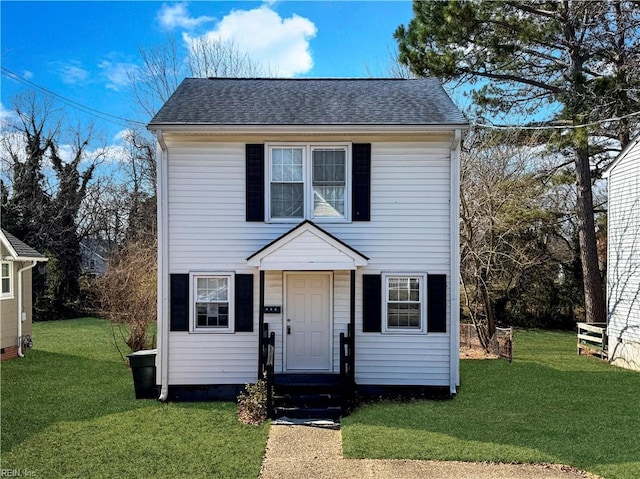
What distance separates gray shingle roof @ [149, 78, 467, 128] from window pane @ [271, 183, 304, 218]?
1239 mm

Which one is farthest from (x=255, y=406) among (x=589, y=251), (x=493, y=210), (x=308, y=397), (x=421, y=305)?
(x=589, y=251)

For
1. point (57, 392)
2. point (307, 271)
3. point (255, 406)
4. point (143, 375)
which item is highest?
point (307, 271)

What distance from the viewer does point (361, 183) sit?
9102mm

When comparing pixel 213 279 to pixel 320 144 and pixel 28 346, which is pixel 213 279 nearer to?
pixel 320 144

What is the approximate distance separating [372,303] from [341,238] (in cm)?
141

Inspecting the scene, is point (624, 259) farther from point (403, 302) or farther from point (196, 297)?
point (196, 297)

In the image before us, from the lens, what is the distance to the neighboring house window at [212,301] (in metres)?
9.12

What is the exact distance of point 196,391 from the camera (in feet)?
29.7

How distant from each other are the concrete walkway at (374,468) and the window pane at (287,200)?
436 centimetres

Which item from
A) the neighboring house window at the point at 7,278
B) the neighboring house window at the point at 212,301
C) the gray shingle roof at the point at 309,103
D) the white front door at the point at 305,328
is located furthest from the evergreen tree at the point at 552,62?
the neighboring house window at the point at 7,278

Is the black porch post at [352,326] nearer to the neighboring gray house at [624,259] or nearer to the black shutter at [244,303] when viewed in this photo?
the black shutter at [244,303]

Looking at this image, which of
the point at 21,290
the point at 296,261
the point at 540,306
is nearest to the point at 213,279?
the point at 296,261


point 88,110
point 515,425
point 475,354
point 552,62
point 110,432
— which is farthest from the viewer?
point 88,110

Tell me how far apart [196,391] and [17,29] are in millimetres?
15879
